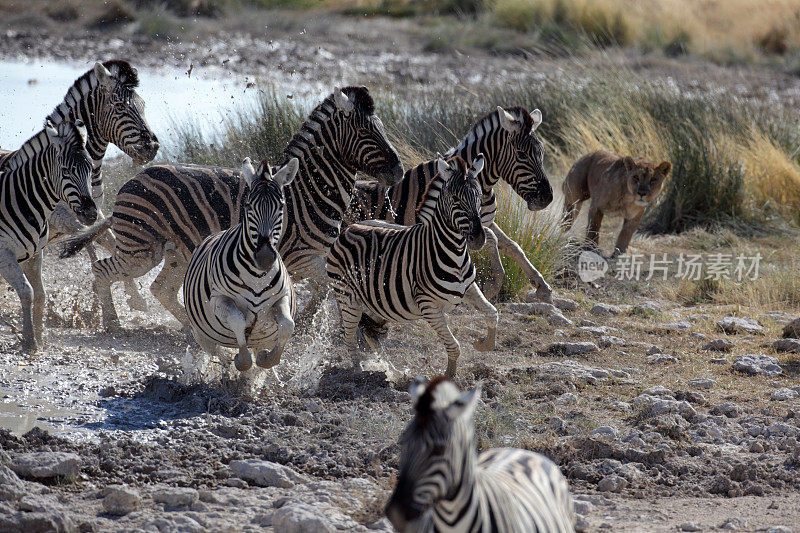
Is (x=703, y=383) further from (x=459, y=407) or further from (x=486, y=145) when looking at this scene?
(x=459, y=407)

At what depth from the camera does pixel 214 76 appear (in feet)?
70.6

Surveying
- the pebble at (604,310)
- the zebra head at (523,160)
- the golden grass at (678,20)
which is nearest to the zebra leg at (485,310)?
the zebra head at (523,160)

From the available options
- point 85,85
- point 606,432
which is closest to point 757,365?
point 606,432

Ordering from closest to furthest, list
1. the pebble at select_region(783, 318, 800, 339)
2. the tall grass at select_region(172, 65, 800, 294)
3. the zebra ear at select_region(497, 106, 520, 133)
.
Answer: the zebra ear at select_region(497, 106, 520, 133)
the pebble at select_region(783, 318, 800, 339)
the tall grass at select_region(172, 65, 800, 294)

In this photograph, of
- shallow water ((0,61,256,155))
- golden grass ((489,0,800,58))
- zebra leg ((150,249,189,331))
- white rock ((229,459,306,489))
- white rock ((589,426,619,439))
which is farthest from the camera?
golden grass ((489,0,800,58))

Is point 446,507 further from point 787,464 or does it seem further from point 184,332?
point 184,332

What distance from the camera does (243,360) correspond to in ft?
20.2

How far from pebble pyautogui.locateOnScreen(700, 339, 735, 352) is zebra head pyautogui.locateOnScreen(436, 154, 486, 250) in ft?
10.5

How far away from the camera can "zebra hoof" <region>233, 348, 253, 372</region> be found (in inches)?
243

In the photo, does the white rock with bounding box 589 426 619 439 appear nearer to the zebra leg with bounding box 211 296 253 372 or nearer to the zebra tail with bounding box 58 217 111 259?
the zebra leg with bounding box 211 296 253 372

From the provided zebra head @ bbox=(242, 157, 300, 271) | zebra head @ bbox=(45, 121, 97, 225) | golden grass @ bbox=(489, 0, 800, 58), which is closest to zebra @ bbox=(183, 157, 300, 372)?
zebra head @ bbox=(242, 157, 300, 271)

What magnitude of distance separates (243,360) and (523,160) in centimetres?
299

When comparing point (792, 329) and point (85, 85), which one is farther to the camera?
point (792, 329)

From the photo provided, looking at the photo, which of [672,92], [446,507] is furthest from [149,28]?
[446,507]
